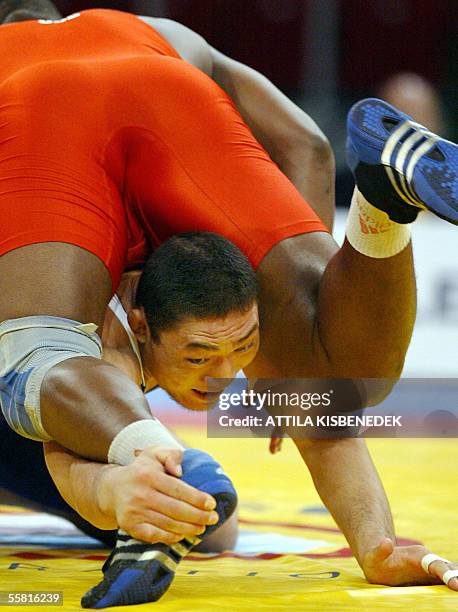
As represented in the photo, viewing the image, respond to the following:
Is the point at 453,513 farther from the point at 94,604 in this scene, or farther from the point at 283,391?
the point at 94,604

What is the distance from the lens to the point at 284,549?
3053 millimetres

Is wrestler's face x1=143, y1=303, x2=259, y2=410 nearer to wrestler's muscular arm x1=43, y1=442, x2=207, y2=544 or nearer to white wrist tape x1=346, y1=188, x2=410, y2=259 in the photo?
white wrist tape x1=346, y1=188, x2=410, y2=259

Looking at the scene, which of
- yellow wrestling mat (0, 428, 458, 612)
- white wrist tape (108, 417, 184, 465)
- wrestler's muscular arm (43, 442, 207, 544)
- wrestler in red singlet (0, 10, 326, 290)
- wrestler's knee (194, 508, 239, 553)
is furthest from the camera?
wrestler's knee (194, 508, 239, 553)

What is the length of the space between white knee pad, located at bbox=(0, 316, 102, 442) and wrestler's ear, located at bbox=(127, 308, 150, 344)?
0.61ft

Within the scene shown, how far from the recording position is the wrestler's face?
2.46 meters

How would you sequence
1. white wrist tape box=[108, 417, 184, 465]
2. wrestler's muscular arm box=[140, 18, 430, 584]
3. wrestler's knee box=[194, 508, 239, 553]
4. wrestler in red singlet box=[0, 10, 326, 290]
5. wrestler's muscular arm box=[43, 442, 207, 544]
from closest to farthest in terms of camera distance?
wrestler's muscular arm box=[43, 442, 207, 544], white wrist tape box=[108, 417, 184, 465], wrestler's muscular arm box=[140, 18, 430, 584], wrestler in red singlet box=[0, 10, 326, 290], wrestler's knee box=[194, 508, 239, 553]

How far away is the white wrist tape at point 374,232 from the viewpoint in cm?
250

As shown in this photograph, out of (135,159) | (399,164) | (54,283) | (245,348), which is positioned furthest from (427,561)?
(135,159)

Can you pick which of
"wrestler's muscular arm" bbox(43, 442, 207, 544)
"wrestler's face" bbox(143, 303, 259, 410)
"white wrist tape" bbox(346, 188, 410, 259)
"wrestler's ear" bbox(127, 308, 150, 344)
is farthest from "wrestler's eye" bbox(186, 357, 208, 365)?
"wrestler's muscular arm" bbox(43, 442, 207, 544)

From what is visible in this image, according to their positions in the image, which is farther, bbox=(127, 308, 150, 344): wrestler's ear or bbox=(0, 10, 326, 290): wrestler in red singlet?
bbox=(0, 10, 326, 290): wrestler in red singlet

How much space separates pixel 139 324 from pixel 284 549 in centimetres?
79

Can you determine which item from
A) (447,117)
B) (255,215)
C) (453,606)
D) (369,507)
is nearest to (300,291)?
(255,215)

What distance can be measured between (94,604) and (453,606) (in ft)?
2.06

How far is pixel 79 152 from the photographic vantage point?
9.12 feet
